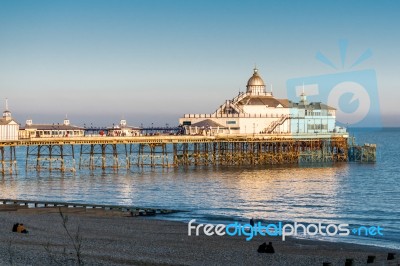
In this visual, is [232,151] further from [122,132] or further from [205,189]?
[205,189]

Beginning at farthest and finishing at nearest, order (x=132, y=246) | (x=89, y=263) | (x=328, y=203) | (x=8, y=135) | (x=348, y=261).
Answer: (x=8, y=135) → (x=328, y=203) → (x=132, y=246) → (x=89, y=263) → (x=348, y=261)

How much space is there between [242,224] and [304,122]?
2474 inches

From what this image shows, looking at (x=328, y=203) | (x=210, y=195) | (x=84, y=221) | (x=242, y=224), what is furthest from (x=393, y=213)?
(x=84, y=221)

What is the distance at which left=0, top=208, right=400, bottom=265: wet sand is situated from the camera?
26.8 metres

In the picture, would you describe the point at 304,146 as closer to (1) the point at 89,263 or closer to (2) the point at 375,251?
(2) the point at 375,251

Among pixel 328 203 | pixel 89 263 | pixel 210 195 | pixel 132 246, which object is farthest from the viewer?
pixel 210 195

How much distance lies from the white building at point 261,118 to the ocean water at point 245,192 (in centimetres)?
1414

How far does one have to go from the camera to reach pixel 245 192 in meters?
57.4

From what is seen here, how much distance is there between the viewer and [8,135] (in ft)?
237

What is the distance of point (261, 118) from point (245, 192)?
42.8m

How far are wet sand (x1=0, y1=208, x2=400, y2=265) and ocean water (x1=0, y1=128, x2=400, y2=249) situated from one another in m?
3.87

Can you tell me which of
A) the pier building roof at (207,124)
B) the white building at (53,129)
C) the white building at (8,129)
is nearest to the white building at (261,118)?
the pier building roof at (207,124)

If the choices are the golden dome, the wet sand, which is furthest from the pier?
the wet sand

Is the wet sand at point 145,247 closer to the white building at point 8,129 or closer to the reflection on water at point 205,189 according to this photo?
the reflection on water at point 205,189
